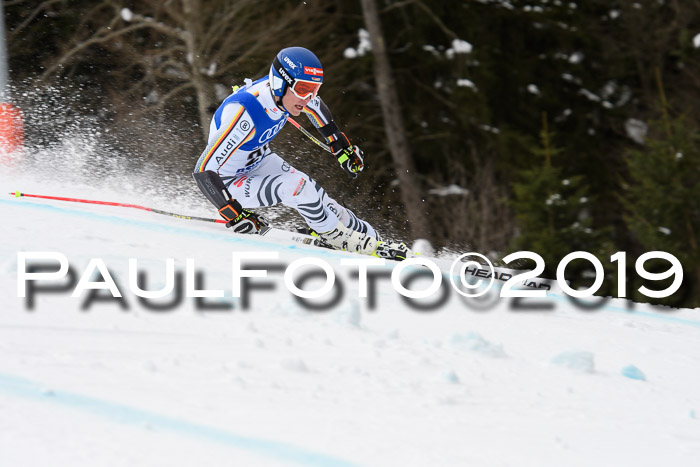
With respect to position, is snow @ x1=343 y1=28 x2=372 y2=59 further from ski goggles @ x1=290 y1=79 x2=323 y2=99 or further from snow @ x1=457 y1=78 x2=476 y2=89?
ski goggles @ x1=290 y1=79 x2=323 y2=99

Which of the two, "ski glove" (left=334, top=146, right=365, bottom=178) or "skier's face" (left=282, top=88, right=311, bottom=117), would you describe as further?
"ski glove" (left=334, top=146, right=365, bottom=178)

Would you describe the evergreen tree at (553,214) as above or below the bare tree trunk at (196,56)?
below

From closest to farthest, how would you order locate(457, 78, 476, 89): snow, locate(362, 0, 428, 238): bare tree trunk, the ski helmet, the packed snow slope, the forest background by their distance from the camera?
the packed snow slope < the ski helmet < the forest background < locate(362, 0, 428, 238): bare tree trunk < locate(457, 78, 476, 89): snow

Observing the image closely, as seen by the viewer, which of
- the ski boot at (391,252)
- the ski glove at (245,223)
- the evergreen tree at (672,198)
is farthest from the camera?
the evergreen tree at (672,198)

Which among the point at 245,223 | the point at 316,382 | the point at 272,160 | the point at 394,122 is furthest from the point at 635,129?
the point at 316,382

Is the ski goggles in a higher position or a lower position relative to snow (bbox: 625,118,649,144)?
lower

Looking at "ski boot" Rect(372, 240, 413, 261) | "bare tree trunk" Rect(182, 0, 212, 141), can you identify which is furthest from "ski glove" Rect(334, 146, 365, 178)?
"bare tree trunk" Rect(182, 0, 212, 141)

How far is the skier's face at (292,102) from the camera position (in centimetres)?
489

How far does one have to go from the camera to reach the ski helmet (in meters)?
4.80

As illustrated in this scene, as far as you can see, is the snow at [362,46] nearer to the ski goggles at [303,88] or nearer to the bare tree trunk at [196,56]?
the bare tree trunk at [196,56]

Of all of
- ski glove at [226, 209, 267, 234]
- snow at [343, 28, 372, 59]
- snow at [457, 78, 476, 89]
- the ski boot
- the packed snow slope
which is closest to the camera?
the packed snow slope

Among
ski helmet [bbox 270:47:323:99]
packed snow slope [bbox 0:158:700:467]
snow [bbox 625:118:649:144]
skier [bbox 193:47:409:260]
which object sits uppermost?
snow [bbox 625:118:649:144]

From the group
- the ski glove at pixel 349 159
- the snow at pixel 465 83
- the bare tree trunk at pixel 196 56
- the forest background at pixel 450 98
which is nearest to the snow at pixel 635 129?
the forest background at pixel 450 98

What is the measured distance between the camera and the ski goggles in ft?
15.8
